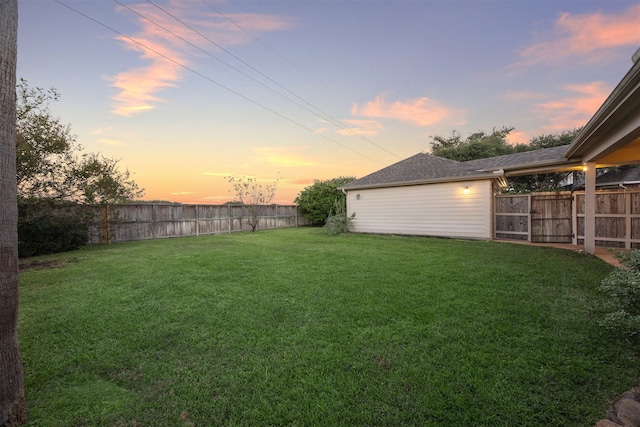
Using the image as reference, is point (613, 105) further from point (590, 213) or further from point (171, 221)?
point (171, 221)

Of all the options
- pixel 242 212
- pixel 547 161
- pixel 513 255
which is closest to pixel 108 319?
pixel 513 255

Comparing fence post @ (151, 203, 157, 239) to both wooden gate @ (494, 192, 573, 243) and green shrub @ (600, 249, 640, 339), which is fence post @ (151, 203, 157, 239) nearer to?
green shrub @ (600, 249, 640, 339)

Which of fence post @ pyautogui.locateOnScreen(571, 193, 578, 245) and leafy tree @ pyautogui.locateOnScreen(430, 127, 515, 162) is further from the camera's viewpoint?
leafy tree @ pyautogui.locateOnScreen(430, 127, 515, 162)

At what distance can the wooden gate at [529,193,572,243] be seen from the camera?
8.84 meters

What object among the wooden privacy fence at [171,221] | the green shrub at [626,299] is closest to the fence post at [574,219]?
the green shrub at [626,299]

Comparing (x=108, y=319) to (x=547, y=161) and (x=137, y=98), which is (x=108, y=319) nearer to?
(x=137, y=98)

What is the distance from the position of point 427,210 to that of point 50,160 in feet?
43.7

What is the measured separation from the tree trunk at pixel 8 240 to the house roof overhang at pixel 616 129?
17.0 feet

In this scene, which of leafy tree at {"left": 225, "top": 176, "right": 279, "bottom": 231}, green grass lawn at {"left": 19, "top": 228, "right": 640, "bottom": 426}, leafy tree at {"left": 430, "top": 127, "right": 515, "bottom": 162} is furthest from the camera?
leafy tree at {"left": 430, "top": 127, "right": 515, "bottom": 162}

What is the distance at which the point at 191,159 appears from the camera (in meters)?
11.5

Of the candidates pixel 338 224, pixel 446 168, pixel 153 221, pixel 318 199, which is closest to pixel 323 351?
pixel 338 224

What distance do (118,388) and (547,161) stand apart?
36.3ft

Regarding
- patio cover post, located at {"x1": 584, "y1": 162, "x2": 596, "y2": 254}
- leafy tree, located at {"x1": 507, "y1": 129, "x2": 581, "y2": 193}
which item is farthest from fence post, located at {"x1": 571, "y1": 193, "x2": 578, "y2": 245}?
leafy tree, located at {"x1": 507, "y1": 129, "x2": 581, "y2": 193}

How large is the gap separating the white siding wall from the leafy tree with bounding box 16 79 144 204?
10604mm
